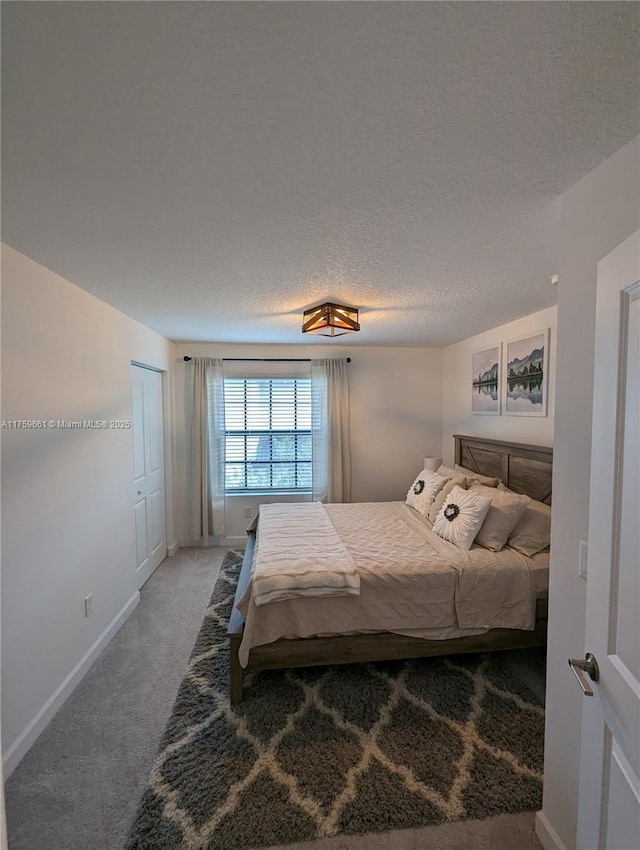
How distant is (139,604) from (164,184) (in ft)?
10.1

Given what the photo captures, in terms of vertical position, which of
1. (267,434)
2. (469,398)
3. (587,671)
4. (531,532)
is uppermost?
(469,398)

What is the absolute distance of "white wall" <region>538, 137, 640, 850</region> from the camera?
3.55 feet

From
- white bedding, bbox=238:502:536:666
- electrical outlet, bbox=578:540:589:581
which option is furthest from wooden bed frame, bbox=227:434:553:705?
electrical outlet, bbox=578:540:589:581

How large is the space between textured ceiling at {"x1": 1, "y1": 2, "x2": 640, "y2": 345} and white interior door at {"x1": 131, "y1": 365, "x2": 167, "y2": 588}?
1.64 metres

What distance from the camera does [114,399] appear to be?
2.58 meters

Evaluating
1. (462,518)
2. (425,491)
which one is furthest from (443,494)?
(462,518)

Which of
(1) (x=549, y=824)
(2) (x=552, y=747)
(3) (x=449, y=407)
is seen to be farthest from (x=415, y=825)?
(3) (x=449, y=407)

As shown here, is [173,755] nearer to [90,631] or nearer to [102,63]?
[90,631]

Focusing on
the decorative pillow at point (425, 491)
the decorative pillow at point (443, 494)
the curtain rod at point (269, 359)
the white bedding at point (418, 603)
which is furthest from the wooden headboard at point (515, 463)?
the curtain rod at point (269, 359)

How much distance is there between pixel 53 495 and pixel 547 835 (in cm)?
264

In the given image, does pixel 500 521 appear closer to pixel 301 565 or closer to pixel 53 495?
pixel 301 565

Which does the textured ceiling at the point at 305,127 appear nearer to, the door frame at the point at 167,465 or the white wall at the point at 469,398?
the white wall at the point at 469,398

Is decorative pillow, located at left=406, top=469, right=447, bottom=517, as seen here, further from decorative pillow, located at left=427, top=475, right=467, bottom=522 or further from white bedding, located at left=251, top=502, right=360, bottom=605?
white bedding, located at left=251, top=502, right=360, bottom=605

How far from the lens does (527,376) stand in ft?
9.18
